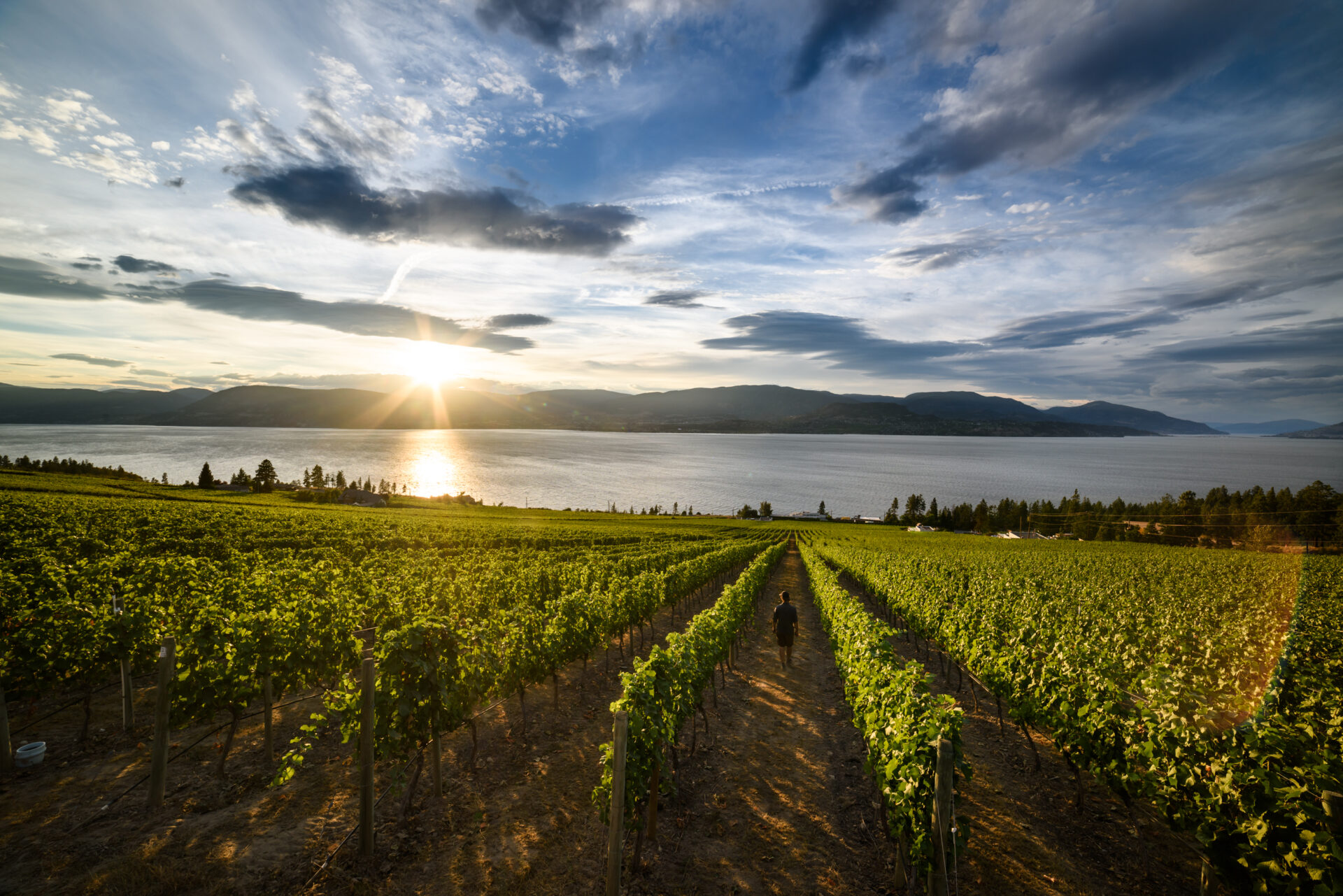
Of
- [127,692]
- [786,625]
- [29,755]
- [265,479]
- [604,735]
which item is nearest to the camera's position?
[29,755]

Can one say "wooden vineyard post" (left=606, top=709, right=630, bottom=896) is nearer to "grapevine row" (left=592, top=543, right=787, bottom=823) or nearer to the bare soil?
"grapevine row" (left=592, top=543, right=787, bottom=823)

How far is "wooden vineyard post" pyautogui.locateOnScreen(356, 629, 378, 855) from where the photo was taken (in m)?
6.23

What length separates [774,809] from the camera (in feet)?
26.1

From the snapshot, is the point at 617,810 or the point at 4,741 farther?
the point at 4,741

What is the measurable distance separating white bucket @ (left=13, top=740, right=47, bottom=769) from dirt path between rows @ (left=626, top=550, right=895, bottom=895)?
30.7ft

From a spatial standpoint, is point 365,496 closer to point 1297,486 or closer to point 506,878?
point 506,878

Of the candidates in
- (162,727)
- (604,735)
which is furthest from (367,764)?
(604,735)

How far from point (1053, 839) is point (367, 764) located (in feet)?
32.3

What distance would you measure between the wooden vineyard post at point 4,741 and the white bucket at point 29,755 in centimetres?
8

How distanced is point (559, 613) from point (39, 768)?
8202 millimetres

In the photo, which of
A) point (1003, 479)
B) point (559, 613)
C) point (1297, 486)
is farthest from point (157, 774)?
point (1297, 486)

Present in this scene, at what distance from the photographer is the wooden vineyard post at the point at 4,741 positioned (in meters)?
7.26

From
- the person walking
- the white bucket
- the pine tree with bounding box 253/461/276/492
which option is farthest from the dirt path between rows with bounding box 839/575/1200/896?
the pine tree with bounding box 253/461/276/492

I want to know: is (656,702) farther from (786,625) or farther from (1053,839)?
(786,625)
